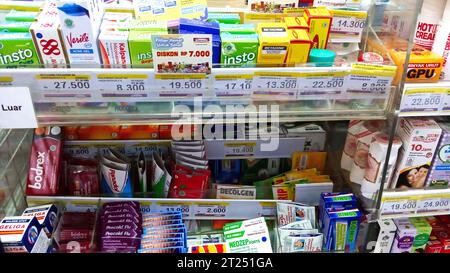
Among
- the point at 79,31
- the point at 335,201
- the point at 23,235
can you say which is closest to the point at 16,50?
the point at 79,31

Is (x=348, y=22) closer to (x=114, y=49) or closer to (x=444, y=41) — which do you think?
(x=444, y=41)

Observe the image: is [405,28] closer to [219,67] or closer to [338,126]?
[338,126]

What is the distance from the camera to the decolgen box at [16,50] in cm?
132

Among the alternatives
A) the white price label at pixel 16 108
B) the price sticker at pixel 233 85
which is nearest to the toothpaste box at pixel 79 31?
the white price label at pixel 16 108

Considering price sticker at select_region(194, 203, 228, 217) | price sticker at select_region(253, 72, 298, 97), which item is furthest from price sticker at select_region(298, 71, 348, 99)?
price sticker at select_region(194, 203, 228, 217)

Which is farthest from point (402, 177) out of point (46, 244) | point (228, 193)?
point (46, 244)

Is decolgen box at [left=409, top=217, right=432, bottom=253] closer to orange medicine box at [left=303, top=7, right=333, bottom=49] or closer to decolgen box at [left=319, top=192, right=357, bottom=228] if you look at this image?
decolgen box at [left=319, top=192, right=357, bottom=228]

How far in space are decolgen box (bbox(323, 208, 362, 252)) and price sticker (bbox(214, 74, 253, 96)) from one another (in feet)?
2.20

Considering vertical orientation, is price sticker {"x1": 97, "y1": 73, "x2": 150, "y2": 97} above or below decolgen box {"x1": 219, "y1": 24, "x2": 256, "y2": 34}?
below

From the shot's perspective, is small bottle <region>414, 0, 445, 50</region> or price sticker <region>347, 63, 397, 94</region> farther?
small bottle <region>414, 0, 445, 50</region>

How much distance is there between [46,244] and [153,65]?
0.82 metres

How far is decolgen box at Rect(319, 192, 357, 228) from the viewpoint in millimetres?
1791

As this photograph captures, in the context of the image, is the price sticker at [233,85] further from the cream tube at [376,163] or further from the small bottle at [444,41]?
the small bottle at [444,41]

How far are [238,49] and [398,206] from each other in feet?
3.09
